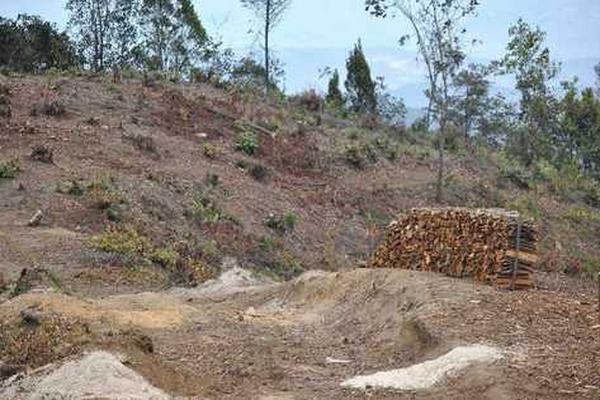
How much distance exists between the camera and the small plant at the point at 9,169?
18.5 meters

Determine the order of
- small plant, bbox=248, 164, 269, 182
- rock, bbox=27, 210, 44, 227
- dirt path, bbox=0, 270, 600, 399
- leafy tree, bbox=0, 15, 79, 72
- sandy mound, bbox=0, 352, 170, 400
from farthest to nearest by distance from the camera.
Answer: leafy tree, bbox=0, 15, 79, 72 < small plant, bbox=248, 164, 269, 182 < rock, bbox=27, 210, 44, 227 < dirt path, bbox=0, 270, 600, 399 < sandy mound, bbox=0, 352, 170, 400

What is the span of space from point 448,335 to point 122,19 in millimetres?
37162

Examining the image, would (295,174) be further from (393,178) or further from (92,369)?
→ (92,369)

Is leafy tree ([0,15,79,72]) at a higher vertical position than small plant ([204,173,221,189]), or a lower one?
higher

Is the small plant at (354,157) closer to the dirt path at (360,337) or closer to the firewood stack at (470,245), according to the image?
the firewood stack at (470,245)

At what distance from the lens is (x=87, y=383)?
6609 millimetres

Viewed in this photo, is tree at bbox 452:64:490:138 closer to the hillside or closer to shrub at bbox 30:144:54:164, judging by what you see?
the hillside

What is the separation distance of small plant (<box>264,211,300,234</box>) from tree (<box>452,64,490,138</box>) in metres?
24.7

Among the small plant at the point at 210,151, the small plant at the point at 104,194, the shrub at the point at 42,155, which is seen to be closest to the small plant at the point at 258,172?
the small plant at the point at 210,151

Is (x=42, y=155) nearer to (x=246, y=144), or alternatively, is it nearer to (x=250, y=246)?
(x=250, y=246)

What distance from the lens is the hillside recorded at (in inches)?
300

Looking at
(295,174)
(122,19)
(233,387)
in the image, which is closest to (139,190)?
(295,174)

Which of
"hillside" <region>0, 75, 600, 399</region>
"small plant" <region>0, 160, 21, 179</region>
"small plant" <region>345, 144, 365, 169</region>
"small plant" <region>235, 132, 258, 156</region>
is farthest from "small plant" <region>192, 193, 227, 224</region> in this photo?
"small plant" <region>345, 144, 365, 169</region>

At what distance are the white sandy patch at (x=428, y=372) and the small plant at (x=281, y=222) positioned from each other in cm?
1344
